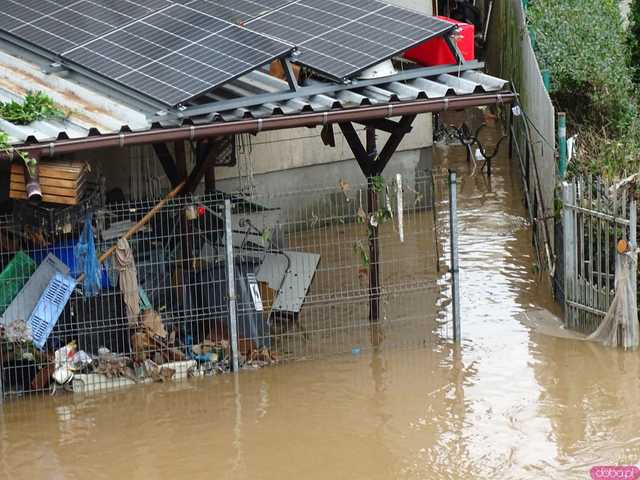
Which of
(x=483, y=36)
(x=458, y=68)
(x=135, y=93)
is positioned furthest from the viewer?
(x=483, y=36)

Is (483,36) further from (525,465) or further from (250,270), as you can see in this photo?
(525,465)

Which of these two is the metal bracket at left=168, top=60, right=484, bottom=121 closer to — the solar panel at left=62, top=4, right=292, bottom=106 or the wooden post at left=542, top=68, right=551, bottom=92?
the solar panel at left=62, top=4, right=292, bottom=106

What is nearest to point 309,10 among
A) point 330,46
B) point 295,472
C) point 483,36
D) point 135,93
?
point 330,46

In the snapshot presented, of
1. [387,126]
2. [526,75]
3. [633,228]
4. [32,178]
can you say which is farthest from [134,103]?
[526,75]

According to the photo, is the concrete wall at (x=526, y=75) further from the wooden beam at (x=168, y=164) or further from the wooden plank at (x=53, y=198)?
the wooden plank at (x=53, y=198)

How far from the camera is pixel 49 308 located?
11.3m

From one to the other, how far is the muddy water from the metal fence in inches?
12.5

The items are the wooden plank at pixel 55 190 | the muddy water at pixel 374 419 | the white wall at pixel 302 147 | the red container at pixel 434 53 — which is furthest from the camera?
the white wall at pixel 302 147

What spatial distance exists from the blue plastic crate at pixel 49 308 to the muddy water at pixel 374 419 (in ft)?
2.21

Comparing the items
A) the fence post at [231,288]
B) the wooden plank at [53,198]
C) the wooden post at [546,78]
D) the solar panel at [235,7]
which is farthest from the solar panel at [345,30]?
the wooden post at [546,78]

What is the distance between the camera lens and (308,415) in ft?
35.1

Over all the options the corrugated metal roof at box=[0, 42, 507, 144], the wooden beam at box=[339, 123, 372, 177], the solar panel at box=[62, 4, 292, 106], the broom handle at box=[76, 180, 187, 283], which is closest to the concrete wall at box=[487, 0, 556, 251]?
the corrugated metal roof at box=[0, 42, 507, 144]

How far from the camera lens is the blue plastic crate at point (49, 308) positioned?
11258mm

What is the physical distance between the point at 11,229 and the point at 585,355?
5.94 m
